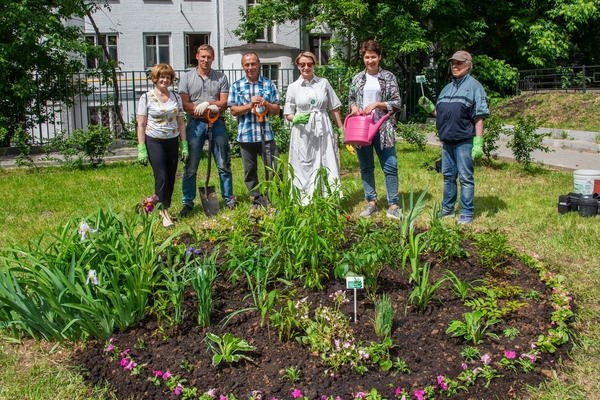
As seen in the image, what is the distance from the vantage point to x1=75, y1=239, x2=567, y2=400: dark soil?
325 centimetres

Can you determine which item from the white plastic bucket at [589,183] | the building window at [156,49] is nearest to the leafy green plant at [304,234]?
the white plastic bucket at [589,183]

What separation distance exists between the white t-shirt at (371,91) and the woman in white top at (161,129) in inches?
74.3

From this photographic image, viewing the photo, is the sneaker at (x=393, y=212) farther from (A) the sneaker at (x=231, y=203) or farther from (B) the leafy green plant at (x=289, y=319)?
(B) the leafy green plant at (x=289, y=319)

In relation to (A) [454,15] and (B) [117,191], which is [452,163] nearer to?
(B) [117,191]

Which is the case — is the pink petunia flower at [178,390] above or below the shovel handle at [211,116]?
below

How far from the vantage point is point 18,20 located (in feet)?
41.9

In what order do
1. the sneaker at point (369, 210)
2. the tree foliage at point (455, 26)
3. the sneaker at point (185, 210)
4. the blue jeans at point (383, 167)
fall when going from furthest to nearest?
the tree foliage at point (455, 26), the sneaker at point (185, 210), the sneaker at point (369, 210), the blue jeans at point (383, 167)

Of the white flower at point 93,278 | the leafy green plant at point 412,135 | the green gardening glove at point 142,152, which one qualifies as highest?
the green gardening glove at point 142,152

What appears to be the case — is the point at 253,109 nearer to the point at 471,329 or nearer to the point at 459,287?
the point at 459,287

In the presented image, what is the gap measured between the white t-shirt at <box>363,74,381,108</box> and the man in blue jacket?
601 mm

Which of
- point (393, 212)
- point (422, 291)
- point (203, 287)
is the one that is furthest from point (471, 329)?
point (393, 212)

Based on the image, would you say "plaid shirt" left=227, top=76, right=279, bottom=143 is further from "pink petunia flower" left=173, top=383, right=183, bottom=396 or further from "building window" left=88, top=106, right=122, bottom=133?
"building window" left=88, top=106, right=122, bottom=133

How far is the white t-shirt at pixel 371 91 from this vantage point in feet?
21.4

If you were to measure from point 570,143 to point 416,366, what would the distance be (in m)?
11.0
